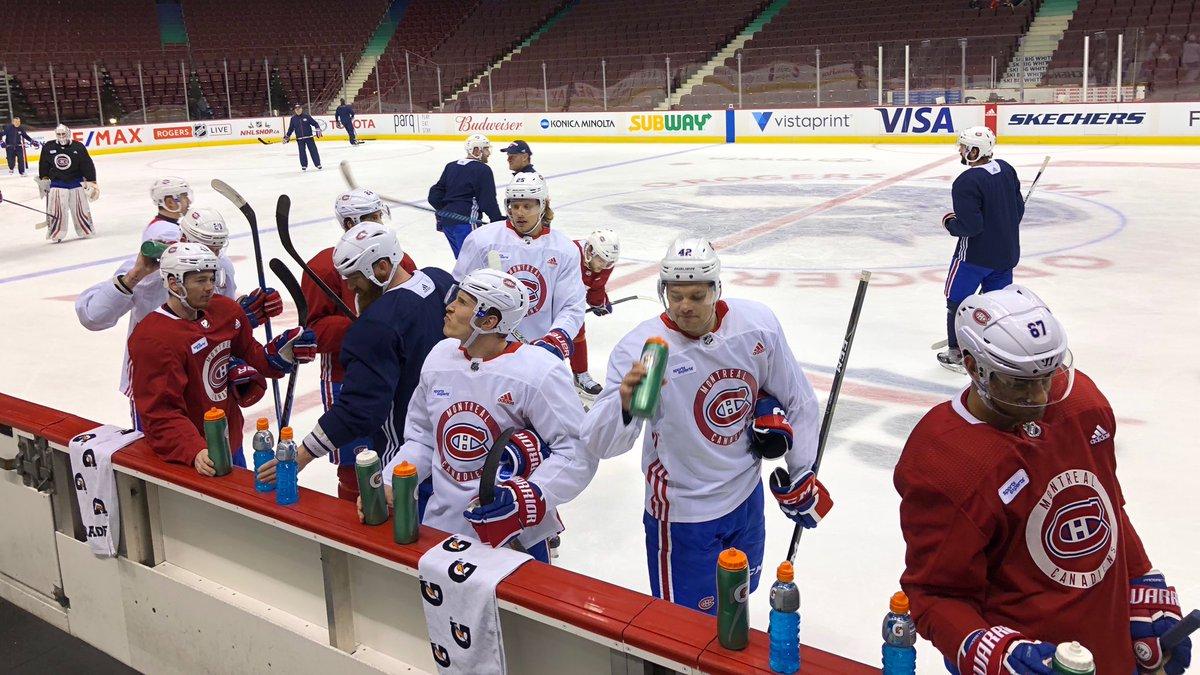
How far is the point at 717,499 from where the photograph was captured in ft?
9.45

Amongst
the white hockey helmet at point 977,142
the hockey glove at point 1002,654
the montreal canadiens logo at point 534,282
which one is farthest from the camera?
the white hockey helmet at point 977,142

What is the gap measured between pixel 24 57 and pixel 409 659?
30.5 metres

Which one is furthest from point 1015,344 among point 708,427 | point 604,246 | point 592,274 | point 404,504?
point 592,274

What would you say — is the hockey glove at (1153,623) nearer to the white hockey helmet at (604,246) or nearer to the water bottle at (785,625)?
the water bottle at (785,625)

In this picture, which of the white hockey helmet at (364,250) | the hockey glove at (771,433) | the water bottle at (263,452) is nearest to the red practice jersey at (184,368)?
the water bottle at (263,452)

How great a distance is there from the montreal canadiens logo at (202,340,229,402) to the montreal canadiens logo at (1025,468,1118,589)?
2.68 metres

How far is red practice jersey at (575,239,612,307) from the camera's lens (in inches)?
236

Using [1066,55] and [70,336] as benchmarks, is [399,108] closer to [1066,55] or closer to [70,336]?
[1066,55]

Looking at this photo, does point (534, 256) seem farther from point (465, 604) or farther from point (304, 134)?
point (304, 134)

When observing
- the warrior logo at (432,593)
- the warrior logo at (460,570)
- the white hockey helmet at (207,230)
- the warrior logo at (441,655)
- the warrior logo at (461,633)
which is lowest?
the warrior logo at (441,655)

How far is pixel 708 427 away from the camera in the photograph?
9.29 ft

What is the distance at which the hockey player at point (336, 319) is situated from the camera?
12.3 ft

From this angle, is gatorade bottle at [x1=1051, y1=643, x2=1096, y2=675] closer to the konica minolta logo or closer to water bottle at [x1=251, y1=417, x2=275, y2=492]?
water bottle at [x1=251, y1=417, x2=275, y2=492]

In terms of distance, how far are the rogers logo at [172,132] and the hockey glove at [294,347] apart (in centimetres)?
2522
